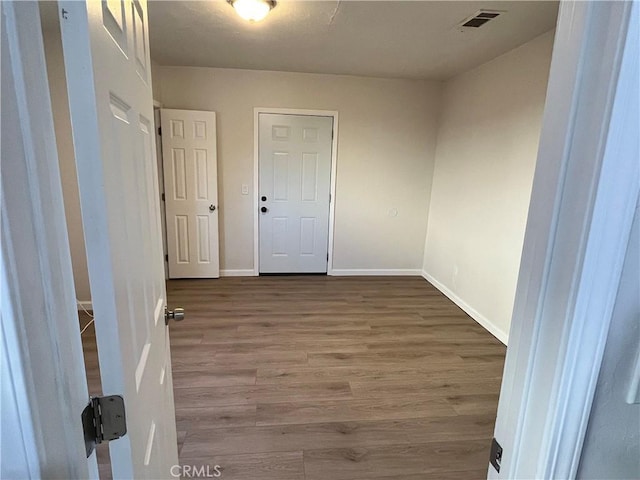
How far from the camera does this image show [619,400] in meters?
0.59

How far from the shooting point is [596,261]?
0.52 meters

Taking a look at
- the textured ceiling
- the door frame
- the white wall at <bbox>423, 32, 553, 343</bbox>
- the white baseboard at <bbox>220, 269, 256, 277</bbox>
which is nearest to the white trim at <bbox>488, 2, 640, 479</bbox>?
the textured ceiling

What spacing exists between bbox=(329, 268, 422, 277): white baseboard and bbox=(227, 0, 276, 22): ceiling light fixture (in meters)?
3.07

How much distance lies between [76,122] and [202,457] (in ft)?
5.69

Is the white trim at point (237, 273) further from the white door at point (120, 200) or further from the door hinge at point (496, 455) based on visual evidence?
the door hinge at point (496, 455)

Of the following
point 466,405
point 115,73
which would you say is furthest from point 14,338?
point 466,405

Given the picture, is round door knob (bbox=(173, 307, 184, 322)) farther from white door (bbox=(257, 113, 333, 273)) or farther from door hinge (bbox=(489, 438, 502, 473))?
white door (bbox=(257, 113, 333, 273))

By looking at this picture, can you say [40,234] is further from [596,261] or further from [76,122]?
[596,261]

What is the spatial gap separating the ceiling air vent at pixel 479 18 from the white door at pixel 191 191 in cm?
271

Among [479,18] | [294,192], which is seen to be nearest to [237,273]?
[294,192]

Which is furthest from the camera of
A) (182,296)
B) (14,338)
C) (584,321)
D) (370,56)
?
(182,296)

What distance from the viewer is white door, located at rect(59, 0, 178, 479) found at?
0.51 meters

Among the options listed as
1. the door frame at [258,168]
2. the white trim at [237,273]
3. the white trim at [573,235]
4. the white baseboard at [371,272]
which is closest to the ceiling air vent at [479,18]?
the door frame at [258,168]

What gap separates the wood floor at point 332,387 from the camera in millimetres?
1711
